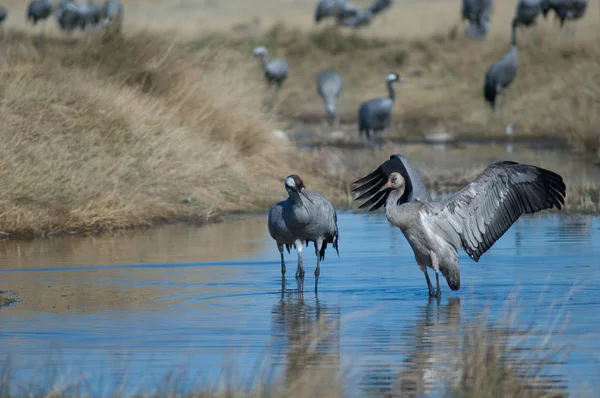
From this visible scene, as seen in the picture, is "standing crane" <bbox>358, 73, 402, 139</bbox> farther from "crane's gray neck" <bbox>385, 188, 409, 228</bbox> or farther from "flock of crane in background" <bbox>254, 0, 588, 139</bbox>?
"crane's gray neck" <bbox>385, 188, 409, 228</bbox>

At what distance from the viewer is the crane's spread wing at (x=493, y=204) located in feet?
32.9

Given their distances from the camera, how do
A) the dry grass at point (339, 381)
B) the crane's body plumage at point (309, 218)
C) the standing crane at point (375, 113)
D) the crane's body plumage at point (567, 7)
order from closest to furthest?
Result: the dry grass at point (339, 381) < the crane's body plumage at point (309, 218) < the standing crane at point (375, 113) < the crane's body plumage at point (567, 7)

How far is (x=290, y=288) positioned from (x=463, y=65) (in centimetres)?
2170

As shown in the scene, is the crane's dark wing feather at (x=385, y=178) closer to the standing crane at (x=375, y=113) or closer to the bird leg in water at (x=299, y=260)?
the bird leg in water at (x=299, y=260)

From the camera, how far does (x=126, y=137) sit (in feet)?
51.8

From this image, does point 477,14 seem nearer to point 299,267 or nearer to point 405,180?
point 405,180

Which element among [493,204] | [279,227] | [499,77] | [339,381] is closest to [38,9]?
[499,77]

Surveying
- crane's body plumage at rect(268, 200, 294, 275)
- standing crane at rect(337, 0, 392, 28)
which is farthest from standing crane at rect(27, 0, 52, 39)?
crane's body plumage at rect(268, 200, 294, 275)

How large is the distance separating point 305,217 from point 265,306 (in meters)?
1.15

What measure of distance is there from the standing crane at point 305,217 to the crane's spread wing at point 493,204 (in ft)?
3.40

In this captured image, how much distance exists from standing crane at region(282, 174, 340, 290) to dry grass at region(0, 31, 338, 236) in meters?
4.12

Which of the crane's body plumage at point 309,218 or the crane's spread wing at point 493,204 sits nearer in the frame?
the crane's spread wing at point 493,204

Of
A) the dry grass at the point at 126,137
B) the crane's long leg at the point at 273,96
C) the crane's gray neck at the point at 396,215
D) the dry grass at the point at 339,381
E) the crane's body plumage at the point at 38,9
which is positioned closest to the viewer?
the dry grass at the point at 339,381

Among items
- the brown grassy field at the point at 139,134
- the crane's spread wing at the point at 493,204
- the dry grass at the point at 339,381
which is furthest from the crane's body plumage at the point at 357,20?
the dry grass at the point at 339,381
